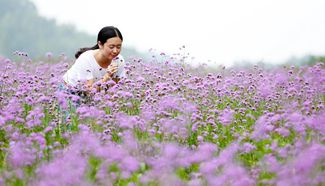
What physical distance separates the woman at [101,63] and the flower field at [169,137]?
19 centimetres

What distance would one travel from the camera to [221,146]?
208 inches

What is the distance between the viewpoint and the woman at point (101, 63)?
688 cm

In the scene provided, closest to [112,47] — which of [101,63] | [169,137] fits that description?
[101,63]

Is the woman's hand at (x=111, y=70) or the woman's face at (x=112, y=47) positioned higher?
the woman's face at (x=112, y=47)

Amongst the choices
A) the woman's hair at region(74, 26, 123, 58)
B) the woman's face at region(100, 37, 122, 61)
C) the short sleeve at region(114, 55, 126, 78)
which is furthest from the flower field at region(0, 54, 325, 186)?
the woman's hair at region(74, 26, 123, 58)

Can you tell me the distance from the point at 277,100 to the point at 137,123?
7.78ft

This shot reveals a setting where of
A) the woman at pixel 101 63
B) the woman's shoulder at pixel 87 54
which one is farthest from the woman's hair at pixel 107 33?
the woman's shoulder at pixel 87 54

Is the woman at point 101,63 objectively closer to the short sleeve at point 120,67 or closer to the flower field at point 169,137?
the short sleeve at point 120,67

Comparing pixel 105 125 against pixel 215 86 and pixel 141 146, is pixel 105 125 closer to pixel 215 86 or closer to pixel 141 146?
pixel 141 146

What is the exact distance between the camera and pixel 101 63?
23.9 ft

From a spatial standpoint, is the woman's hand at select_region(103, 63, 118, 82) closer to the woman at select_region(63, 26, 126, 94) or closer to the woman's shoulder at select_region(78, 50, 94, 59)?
the woman at select_region(63, 26, 126, 94)

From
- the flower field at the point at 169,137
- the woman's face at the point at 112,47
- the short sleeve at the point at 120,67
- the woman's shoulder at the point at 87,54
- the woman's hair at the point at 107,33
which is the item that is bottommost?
the flower field at the point at 169,137

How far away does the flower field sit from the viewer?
367 centimetres

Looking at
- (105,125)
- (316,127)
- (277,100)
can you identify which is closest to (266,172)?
(316,127)
